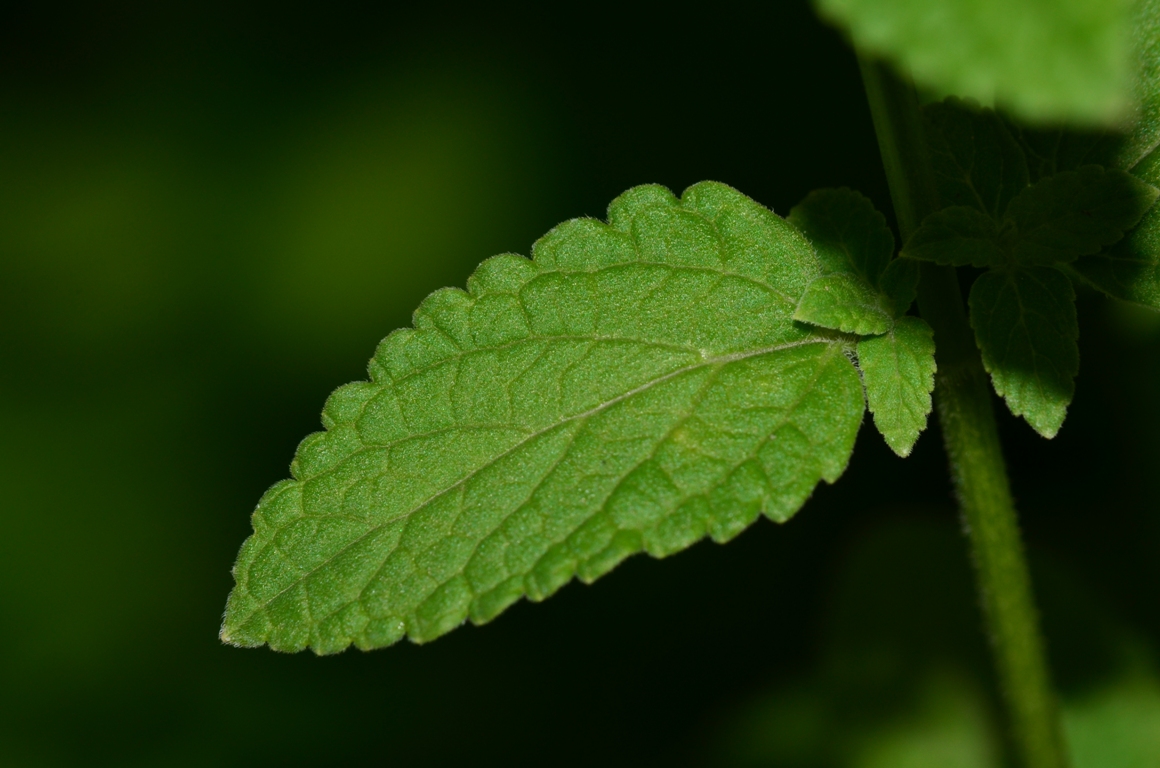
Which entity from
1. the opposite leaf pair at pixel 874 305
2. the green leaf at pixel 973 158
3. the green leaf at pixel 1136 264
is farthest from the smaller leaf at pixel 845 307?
the green leaf at pixel 1136 264

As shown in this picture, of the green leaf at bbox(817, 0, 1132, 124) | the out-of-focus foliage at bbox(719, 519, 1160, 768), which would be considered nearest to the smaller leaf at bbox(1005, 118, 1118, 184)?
the green leaf at bbox(817, 0, 1132, 124)

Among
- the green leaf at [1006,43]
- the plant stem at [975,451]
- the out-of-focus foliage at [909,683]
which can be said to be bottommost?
the out-of-focus foliage at [909,683]

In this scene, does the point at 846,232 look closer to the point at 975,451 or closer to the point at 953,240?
the point at 953,240

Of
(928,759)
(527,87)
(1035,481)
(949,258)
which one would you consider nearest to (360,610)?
(949,258)

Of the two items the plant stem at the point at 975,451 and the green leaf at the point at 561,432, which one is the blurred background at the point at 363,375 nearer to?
the plant stem at the point at 975,451

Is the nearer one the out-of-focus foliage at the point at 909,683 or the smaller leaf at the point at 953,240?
the smaller leaf at the point at 953,240

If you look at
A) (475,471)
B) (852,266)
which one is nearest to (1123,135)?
(852,266)
